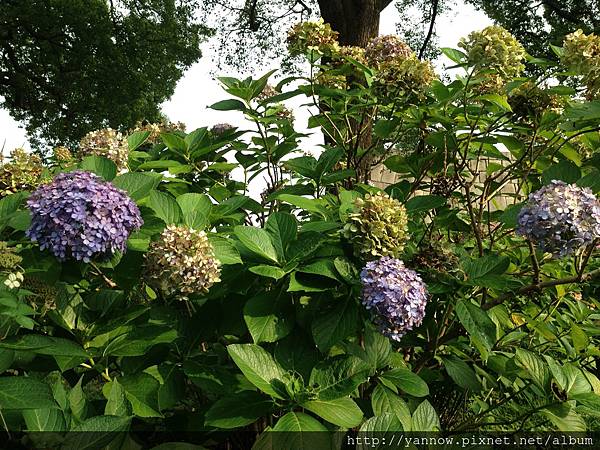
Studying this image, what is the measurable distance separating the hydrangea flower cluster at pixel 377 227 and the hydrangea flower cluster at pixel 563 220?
304 mm

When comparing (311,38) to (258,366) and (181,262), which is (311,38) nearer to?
(181,262)

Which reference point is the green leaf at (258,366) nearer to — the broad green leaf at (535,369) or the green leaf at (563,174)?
the broad green leaf at (535,369)

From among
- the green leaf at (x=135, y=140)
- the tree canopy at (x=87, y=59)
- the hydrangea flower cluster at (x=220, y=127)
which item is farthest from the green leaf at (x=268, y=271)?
the tree canopy at (x=87, y=59)

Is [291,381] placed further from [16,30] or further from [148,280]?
[16,30]

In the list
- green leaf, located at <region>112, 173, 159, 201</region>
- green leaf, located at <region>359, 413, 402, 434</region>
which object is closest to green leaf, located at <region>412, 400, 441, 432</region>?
green leaf, located at <region>359, 413, 402, 434</region>

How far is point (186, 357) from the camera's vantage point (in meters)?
1.58

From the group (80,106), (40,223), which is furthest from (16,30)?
(40,223)

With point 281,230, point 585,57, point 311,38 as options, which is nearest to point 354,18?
point 311,38

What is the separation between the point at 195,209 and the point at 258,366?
0.48 meters

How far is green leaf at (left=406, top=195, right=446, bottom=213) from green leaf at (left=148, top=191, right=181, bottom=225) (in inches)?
24.5

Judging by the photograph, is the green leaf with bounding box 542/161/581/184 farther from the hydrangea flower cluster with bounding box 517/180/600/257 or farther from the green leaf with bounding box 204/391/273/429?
the green leaf with bounding box 204/391/273/429

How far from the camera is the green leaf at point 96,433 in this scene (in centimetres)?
126

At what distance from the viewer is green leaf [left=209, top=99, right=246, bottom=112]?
2.16 metres

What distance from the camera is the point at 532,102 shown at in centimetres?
192
